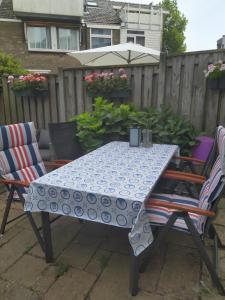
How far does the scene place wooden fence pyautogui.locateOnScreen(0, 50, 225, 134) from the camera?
3.04 metres

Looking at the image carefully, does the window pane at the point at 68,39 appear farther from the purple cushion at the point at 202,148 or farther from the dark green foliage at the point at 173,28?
the purple cushion at the point at 202,148

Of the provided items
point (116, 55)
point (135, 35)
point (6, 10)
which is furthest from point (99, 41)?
point (116, 55)

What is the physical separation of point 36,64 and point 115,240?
11071 millimetres

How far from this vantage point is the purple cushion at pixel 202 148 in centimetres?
270

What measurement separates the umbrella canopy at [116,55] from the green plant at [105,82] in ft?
6.10

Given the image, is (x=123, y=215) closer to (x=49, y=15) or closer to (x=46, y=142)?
(x=46, y=142)

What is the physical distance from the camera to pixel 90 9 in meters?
12.8

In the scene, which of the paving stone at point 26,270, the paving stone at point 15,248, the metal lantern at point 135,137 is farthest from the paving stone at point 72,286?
the metal lantern at point 135,137

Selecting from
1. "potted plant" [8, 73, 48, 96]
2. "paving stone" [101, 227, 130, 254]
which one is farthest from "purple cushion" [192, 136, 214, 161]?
"potted plant" [8, 73, 48, 96]

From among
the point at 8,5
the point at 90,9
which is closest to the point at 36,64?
the point at 8,5

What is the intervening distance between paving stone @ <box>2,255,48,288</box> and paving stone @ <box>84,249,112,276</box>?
1.16 ft

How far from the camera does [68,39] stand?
37.7 feet

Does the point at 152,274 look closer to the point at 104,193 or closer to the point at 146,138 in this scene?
the point at 104,193

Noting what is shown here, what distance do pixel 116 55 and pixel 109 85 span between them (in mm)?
2606
